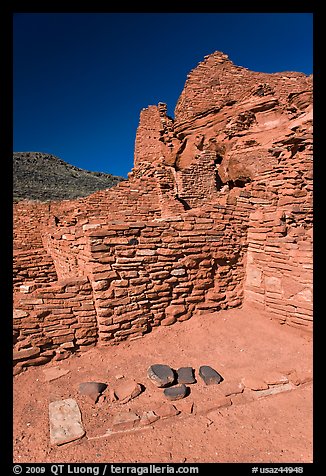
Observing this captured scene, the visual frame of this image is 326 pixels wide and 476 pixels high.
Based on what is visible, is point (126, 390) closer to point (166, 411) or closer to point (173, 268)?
point (166, 411)

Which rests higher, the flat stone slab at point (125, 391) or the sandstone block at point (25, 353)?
the sandstone block at point (25, 353)

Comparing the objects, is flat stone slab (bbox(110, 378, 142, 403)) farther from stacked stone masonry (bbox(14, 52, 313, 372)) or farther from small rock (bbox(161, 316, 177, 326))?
small rock (bbox(161, 316, 177, 326))

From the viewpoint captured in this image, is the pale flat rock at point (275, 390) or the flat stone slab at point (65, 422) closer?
the flat stone slab at point (65, 422)

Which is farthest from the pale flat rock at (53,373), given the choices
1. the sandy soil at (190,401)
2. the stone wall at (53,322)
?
the stone wall at (53,322)

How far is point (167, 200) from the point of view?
959 cm

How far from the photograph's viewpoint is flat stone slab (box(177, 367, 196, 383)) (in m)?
3.22

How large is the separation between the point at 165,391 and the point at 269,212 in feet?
12.6

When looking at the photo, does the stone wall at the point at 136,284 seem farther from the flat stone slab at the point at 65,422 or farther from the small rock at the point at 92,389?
the flat stone slab at the point at 65,422

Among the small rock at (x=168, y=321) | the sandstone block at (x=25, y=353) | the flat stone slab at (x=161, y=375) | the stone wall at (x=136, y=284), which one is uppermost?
the stone wall at (x=136, y=284)

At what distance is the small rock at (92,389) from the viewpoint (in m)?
2.94

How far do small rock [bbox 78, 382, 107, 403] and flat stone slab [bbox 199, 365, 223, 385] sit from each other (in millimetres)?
1218

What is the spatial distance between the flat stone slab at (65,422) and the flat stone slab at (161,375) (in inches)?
35.9
